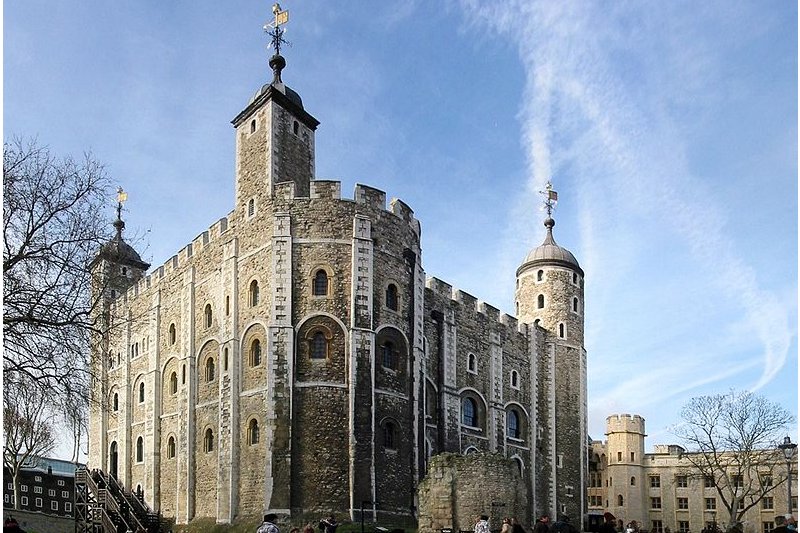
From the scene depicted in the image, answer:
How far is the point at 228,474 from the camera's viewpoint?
32844 mm

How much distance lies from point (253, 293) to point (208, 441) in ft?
20.4

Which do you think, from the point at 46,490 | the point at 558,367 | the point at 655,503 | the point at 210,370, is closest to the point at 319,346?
the point at 210,370

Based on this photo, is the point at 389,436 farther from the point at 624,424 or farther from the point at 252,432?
the point at 624,424

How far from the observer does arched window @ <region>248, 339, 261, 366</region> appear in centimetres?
3356

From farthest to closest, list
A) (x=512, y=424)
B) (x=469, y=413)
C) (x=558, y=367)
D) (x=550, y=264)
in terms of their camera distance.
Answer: (x=550, y=264) → (x=558, y=367) → (x=512, y=424) → (x=469, y=413)

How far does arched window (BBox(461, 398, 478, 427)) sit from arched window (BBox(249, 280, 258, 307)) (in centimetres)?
1275

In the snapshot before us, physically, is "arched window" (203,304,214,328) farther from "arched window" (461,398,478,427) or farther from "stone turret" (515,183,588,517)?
"stone turret" (515,183,588,517)

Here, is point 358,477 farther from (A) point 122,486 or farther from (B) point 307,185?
(A) point 122,486

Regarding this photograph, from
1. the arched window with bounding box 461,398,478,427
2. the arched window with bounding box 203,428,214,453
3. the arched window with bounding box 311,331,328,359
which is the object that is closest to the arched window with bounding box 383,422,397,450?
the arched window with bounding box 311,331,328,359

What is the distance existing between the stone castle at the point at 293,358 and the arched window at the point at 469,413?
0.09 metres

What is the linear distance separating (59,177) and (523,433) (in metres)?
32.4

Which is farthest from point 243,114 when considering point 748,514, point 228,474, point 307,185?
point 748,514

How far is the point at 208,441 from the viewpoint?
118 ft

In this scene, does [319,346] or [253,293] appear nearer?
[319,346]
